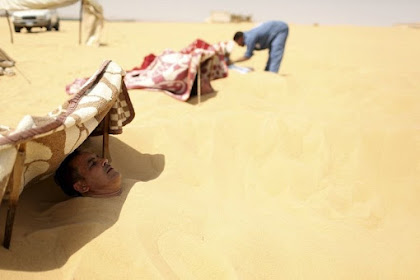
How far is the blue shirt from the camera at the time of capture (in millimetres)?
6209

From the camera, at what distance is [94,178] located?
6.49 feet

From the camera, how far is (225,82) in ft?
16.7

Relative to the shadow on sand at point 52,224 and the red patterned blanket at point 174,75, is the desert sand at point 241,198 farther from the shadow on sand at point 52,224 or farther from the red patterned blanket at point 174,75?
the red patterned blanket at point 174,75

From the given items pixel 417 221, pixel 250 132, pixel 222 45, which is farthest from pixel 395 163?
pixel 222 45

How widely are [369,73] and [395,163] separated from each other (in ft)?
12.8

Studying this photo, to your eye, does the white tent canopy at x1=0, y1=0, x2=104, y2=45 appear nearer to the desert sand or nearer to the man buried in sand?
the desert sand

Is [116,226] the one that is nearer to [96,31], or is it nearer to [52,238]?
[52,238]

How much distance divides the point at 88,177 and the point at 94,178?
4 cm

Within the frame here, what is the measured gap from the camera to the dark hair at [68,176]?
78.4 inches

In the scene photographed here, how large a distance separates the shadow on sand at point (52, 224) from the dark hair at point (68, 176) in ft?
0.23

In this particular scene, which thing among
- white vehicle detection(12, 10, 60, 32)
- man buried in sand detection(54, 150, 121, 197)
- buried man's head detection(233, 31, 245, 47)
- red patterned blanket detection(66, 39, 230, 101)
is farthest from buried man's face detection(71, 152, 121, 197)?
white vehicle detection(12, 10, 60, 32)

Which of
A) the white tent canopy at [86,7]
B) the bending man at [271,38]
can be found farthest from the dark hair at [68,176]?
the white tent canopy at [86,7]

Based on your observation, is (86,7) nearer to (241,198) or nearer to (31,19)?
(31,19)

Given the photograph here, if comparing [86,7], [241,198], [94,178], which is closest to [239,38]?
[241,198]
